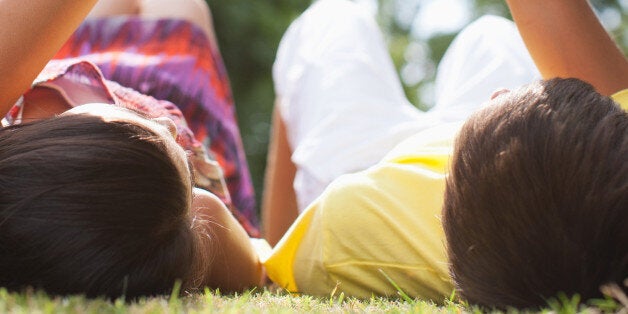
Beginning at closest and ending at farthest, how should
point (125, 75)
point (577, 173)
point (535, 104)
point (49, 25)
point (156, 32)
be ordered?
1. point (577, 173)
2. point (535, 104)
3. point (49, 25)
4. point (125, 75)
5. point (156, 32)

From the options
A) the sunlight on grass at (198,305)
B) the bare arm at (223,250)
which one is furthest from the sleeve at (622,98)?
the bare arm at (223,250)

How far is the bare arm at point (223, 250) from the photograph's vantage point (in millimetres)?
1799

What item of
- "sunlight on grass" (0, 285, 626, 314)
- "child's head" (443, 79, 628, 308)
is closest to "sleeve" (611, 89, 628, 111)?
"child's head" (443, 79, 628, 308)

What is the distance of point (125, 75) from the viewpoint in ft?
8.68

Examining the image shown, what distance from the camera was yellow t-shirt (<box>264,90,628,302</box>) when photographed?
68.3 inches

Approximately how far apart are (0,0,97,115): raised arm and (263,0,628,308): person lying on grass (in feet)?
2.34

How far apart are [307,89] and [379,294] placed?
132cm

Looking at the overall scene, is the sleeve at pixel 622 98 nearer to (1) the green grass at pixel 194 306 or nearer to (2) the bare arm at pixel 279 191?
(1) the green grass at pixel 194 306

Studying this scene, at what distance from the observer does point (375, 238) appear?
1.77m

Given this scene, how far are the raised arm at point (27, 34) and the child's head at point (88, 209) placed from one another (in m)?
0.25

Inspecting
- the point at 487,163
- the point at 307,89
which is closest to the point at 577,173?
the point at 487,163

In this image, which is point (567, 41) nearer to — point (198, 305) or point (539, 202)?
point (539, 202)

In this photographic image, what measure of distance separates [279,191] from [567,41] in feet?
5.22

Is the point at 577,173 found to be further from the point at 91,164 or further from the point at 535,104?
the point at 91,164
